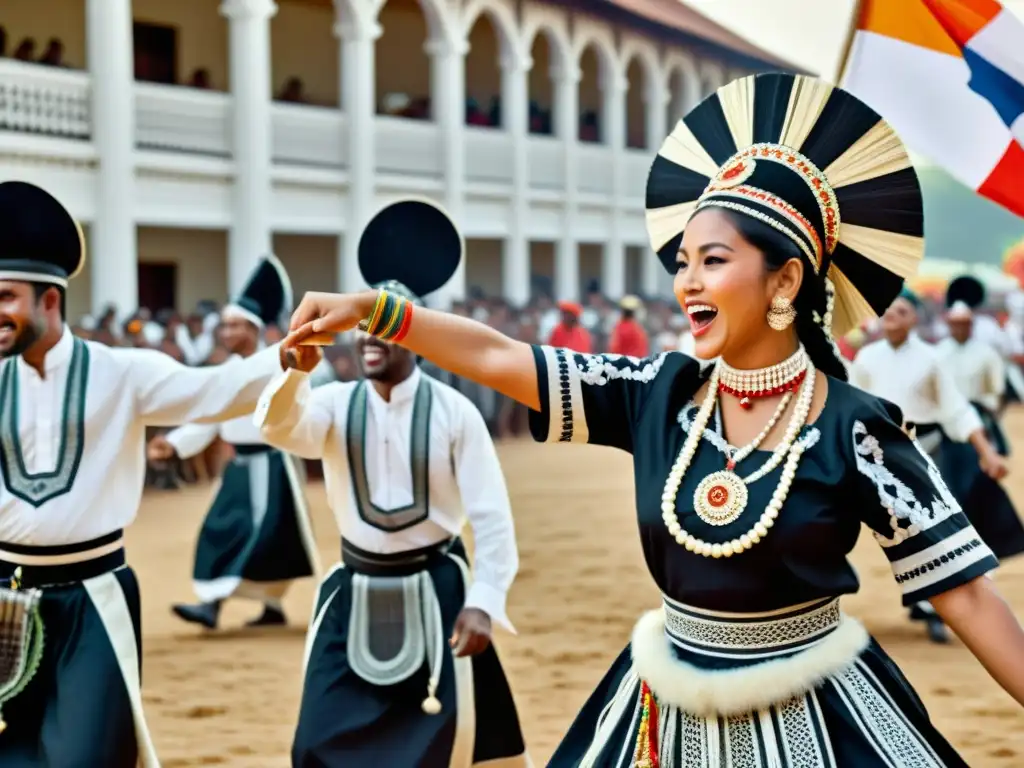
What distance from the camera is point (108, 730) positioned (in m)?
4.36

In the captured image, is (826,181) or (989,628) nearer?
(989,628)

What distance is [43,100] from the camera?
17.2m

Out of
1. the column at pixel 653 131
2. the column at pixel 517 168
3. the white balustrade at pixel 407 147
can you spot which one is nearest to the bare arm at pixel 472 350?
the white balustrade at pixel 407 147

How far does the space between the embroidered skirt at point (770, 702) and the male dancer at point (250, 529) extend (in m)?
5.93

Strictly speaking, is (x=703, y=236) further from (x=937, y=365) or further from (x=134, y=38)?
(x=134, y=38)

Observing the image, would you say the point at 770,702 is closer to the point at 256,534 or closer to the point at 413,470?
Answer: the point at 413,470

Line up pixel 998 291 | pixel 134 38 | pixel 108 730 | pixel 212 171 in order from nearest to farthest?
pixel 108 730 → pixel 212 171 → pixel 134 38 → pixel 998 291

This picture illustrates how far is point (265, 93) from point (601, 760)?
18.5 m

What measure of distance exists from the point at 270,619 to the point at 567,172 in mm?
21177

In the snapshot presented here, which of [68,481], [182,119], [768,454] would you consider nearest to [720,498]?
[768,454]

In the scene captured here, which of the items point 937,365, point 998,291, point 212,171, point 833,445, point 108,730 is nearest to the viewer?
point 833,445

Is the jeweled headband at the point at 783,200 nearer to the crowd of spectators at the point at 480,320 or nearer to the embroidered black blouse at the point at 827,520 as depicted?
the embroidered black blouse at the point at 827,520

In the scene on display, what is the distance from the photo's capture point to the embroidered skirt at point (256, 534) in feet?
29.3

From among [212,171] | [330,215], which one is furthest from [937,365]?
[330,215]
